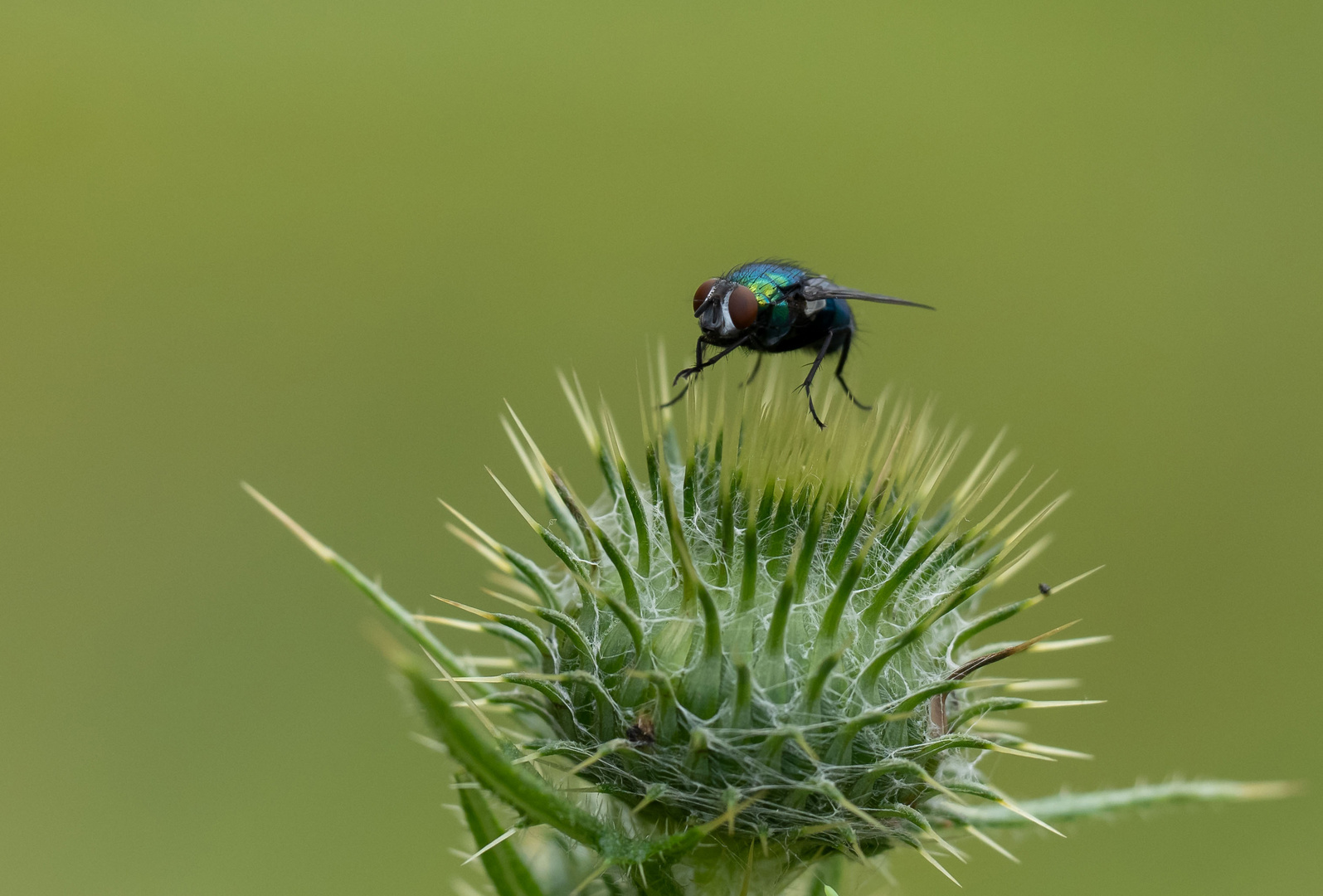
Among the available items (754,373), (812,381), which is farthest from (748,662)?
(754,373)

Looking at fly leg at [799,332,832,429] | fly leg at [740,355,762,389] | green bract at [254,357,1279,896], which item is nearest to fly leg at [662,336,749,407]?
fly leg at [740,355,762,389]

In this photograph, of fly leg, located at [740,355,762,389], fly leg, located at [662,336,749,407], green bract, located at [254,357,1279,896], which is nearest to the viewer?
green bract, located at [254,357,1279,896]

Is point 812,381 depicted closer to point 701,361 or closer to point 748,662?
point 701,361

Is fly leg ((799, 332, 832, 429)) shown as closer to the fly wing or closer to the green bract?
the green bract

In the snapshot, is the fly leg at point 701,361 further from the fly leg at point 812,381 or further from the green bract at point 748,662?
the green bract at point 748,662

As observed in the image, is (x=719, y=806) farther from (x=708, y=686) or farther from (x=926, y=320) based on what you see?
(x=926, y=320)
